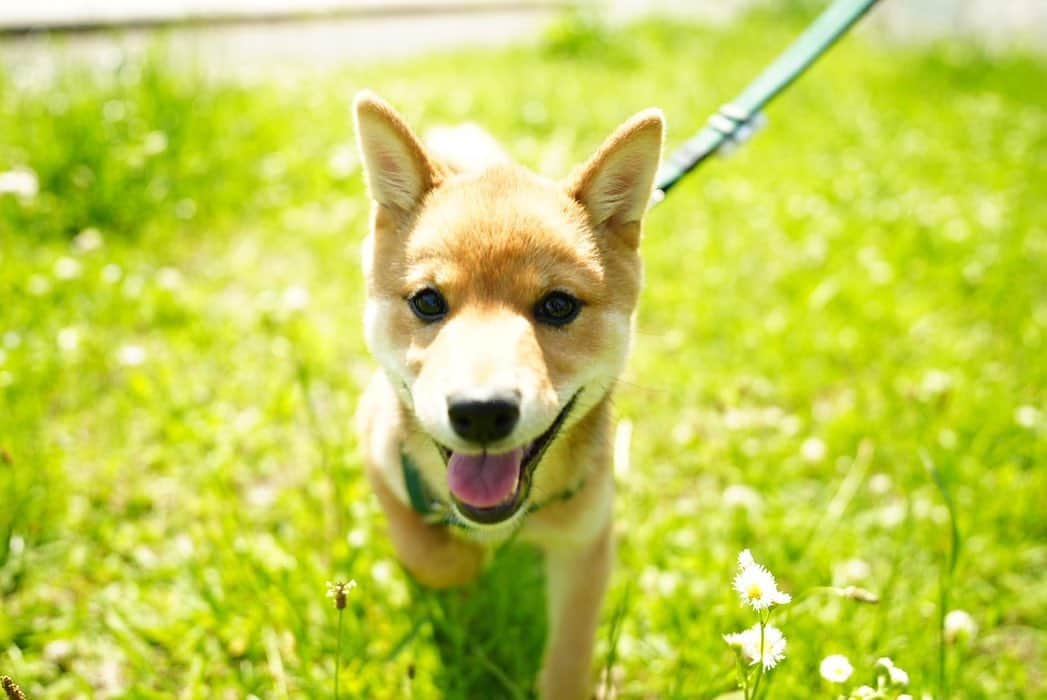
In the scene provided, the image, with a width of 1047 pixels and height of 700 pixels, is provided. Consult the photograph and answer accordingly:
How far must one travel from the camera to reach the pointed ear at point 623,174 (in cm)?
225

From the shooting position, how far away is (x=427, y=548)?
2426 millimetres

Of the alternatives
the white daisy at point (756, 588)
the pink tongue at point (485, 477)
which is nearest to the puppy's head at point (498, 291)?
the pink tongue at point (485, 477)

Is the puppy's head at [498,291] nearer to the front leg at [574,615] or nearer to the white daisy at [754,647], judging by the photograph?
the front leg at [574,615]

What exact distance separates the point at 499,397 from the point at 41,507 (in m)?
1.83

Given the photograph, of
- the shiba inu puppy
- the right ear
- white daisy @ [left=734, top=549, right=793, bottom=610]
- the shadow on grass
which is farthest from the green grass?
the right ear

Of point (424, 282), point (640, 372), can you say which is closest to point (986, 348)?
point (640, 372)

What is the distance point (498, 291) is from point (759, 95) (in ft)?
4.48

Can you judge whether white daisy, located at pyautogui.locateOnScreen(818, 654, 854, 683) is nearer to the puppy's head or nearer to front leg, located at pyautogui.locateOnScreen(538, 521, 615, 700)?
front leg, located at pyautogui.locateOnScreen(538, 521, 615, 700)

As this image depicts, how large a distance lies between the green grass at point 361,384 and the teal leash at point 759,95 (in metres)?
1.12

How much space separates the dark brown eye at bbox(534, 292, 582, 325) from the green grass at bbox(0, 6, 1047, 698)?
2.91ft

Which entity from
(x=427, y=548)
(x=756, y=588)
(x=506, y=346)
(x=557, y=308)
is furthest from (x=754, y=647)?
(x=427, y=548)

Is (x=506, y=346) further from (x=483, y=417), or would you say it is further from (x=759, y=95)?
(x=759, y=95)

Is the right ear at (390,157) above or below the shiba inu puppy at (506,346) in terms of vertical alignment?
above

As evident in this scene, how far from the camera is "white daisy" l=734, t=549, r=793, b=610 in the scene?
1.59m
